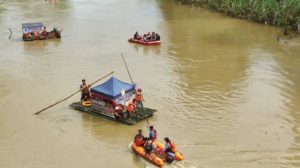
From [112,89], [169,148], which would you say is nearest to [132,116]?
[112,89]

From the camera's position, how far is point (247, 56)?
3041 cm

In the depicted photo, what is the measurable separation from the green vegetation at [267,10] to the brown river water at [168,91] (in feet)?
2.93

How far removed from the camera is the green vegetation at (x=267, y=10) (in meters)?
36.9

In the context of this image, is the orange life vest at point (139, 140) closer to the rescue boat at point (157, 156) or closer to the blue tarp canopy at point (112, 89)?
the rescue boat at point (157, 156)

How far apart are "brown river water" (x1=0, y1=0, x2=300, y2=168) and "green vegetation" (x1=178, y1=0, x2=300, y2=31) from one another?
0.89 metres

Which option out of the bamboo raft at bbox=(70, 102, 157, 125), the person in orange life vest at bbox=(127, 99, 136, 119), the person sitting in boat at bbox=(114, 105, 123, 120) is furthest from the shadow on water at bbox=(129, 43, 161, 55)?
the person sitting in boat at bbox=(114, 105, 123, 120)

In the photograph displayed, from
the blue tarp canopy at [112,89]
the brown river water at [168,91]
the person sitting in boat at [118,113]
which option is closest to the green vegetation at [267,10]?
the brown river water at [168,91]

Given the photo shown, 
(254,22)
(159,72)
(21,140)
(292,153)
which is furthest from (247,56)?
(21,140)

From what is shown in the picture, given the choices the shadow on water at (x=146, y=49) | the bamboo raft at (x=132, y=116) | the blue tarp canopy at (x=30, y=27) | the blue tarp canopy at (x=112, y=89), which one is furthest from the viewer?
the blue tarp canopy at (x=30, y=27)

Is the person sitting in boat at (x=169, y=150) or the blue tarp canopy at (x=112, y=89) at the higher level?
the blue tarp canopy at (x=112, y=89)

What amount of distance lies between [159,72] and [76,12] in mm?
24052

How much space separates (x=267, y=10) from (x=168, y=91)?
19.0 metres

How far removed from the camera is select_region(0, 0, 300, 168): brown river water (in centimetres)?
1697

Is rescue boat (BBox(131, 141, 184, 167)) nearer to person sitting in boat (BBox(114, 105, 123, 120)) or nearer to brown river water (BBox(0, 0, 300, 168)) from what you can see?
brown river water (BBox(0, 0, 300, 168))
